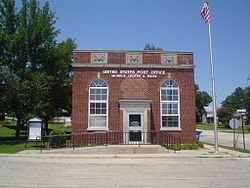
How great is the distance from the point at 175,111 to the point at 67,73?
1442 centimetres

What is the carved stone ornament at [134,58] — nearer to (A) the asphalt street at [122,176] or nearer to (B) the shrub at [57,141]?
(B) the shrub at [57,141]

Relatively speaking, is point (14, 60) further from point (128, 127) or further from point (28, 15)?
point (128, 127)

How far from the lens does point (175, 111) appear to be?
18.0m

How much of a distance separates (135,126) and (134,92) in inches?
100.0

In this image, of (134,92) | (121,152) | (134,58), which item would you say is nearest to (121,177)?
(121,152)

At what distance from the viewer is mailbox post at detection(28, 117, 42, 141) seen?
631 inches

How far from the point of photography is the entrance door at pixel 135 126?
1711cm

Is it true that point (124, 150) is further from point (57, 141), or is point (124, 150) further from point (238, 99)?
point (238, 99)

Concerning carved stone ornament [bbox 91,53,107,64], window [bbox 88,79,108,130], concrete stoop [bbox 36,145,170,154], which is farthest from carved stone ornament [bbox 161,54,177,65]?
concrete stoop [bbox 36,145,170,154]

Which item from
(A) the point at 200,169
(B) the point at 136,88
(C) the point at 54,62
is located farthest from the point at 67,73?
(A) the point at 200,169

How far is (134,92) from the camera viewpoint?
17.8 meters

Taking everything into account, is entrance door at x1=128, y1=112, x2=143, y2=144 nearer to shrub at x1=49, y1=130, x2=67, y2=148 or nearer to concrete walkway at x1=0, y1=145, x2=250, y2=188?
shrub at x1=49, y1=130, x2=67, y2=148

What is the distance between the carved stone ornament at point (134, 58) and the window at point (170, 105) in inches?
103

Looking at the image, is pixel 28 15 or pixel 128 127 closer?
pixel 128 127
